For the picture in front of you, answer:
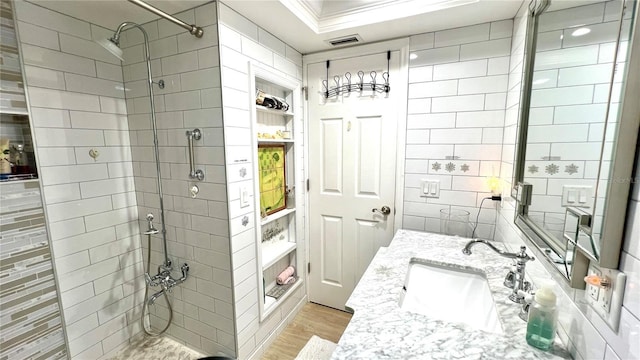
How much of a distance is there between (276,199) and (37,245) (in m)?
1.43

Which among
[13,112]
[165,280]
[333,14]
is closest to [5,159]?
[13,112]

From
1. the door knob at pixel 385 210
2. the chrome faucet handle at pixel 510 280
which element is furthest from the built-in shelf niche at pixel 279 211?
the chrome faucet handle at pixel 510 280

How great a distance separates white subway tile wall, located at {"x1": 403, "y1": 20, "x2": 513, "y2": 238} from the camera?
1.68m

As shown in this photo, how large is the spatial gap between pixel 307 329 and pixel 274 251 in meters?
0.72

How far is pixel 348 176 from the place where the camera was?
219 cm

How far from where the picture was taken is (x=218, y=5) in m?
1.39

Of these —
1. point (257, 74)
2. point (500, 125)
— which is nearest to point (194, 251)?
point (257, 74)

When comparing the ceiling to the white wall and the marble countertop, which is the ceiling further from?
the marble countertop

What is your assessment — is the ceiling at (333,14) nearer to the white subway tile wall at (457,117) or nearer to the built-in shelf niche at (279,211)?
the white subway tile wall at (457,117)

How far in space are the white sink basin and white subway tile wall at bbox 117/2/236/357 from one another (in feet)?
3.54

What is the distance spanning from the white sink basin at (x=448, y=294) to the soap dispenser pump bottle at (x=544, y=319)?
302mm

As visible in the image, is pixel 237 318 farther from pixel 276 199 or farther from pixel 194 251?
pixel 276 199

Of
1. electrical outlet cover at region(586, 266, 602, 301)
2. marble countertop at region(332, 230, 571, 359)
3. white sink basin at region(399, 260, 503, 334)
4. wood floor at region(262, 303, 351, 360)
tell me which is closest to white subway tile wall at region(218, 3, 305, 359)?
wood floor at region(262, 303, 351, 360)

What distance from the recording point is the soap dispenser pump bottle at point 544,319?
2.46 feet
